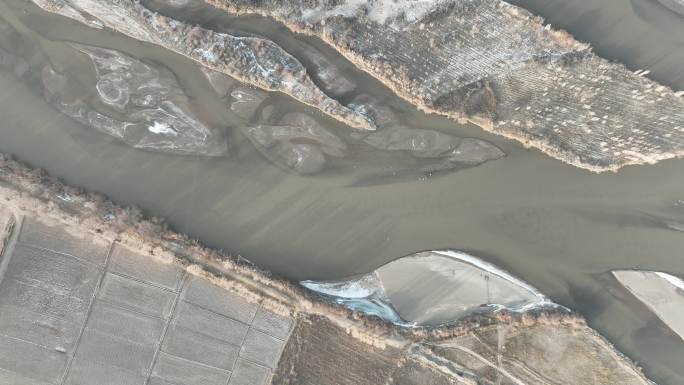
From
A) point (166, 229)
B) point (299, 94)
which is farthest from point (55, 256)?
point (299, 94)

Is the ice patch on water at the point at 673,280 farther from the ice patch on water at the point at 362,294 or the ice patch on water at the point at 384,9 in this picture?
the ice patch on water at the point at 384,9

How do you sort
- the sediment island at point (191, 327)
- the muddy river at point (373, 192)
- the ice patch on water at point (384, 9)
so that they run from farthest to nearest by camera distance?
the muddy river at point (373, 192) → the ice patch on water at point (384, 9) → the sediment island at point (191, 327)

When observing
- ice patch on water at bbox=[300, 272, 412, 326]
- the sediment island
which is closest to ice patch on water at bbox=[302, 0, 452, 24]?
ice patch on water at bbox=[300, 272, 412, 326]

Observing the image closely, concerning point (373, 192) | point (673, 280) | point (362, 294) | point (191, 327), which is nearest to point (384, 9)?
point (373, 192)

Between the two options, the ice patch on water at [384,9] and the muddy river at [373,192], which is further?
the muddy river at [373,192]

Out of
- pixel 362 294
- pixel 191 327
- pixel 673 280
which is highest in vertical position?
pixel 673 280

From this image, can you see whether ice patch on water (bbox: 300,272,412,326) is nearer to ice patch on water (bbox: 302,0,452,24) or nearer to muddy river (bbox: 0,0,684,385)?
muddy river (bbox: 0,0,684,385)

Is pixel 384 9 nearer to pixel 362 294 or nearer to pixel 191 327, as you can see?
pixel 362 294

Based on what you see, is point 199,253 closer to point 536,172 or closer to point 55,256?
point 55,256

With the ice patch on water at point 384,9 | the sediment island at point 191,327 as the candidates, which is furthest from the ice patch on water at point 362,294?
the ice patch on water at point 384,9

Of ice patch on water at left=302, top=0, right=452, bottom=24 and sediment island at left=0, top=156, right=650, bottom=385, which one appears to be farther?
ice patch on water at left=302, top=0, right=452, bottom=24
